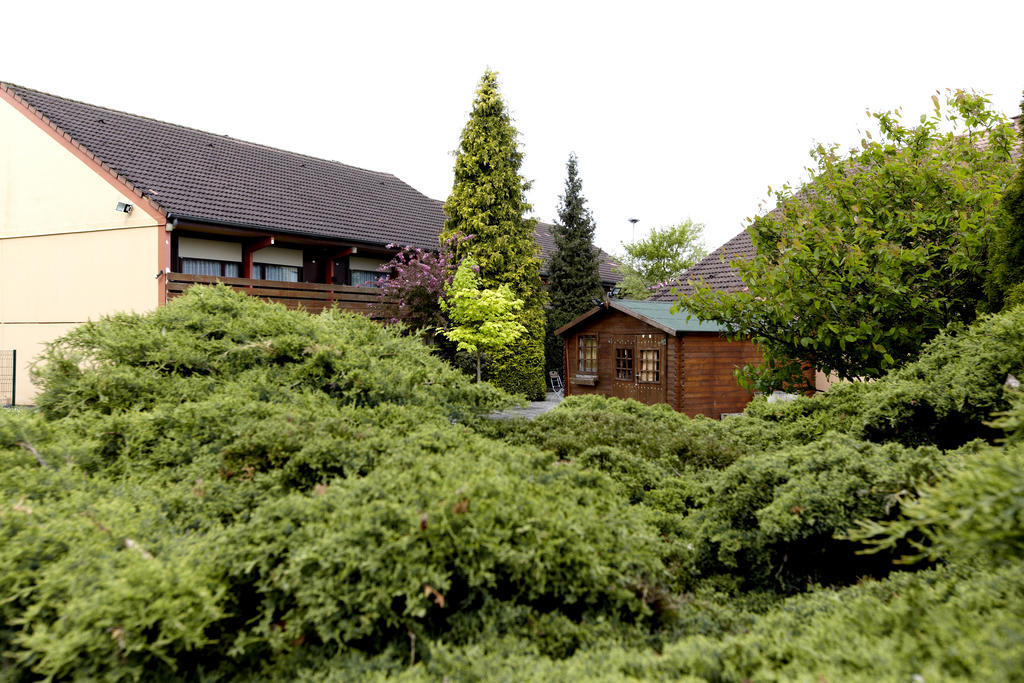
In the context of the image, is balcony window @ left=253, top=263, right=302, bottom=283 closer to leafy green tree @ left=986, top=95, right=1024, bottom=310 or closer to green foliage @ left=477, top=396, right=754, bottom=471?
green foliage @ left=477, top=396, right=754, bottom=471

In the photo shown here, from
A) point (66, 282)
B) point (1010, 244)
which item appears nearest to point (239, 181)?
point (66, 282)

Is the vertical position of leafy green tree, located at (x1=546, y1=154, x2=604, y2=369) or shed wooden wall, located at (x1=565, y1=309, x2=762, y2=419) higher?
leafy green tree, located at (x1=546, y1=154, x2=604, y2=369)

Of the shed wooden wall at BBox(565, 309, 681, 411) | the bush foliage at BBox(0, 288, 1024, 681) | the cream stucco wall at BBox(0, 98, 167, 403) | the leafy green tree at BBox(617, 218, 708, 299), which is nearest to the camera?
the bush foliage at BBox(0, 288, 1024, 681)

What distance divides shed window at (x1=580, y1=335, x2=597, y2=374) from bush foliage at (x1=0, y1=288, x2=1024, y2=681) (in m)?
12.4

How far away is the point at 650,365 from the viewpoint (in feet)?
53.2

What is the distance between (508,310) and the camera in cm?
2014

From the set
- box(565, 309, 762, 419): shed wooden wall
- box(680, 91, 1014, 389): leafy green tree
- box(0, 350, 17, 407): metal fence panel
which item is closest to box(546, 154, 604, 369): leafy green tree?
box(565, 309, 762, 419): shed wooden wall

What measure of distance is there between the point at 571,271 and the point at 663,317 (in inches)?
514

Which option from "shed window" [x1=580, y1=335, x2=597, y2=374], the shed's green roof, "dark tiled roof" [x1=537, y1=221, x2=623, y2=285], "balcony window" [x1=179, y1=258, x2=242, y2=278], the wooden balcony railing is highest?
"dark tiled roof" [x1=537, y1=221, x2=623, y2=285]

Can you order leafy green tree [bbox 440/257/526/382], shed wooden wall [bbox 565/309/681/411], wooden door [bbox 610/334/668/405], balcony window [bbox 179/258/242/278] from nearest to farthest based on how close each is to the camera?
shed wooden wall [bbox 565/309/681/411], wooden door [bbox 610/334/668/405], balcony window [bbox 179/258/242/278], leafy green tree [bbox 440/257/526/382]

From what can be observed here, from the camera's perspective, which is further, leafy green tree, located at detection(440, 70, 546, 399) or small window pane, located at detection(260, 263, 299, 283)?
leafy green tree, located at detection(440, 70, 546, 399)

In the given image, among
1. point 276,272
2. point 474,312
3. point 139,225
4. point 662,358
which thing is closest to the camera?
point 662,358

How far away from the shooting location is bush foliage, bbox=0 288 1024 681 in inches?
102

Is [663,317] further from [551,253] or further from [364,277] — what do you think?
[551,253]
